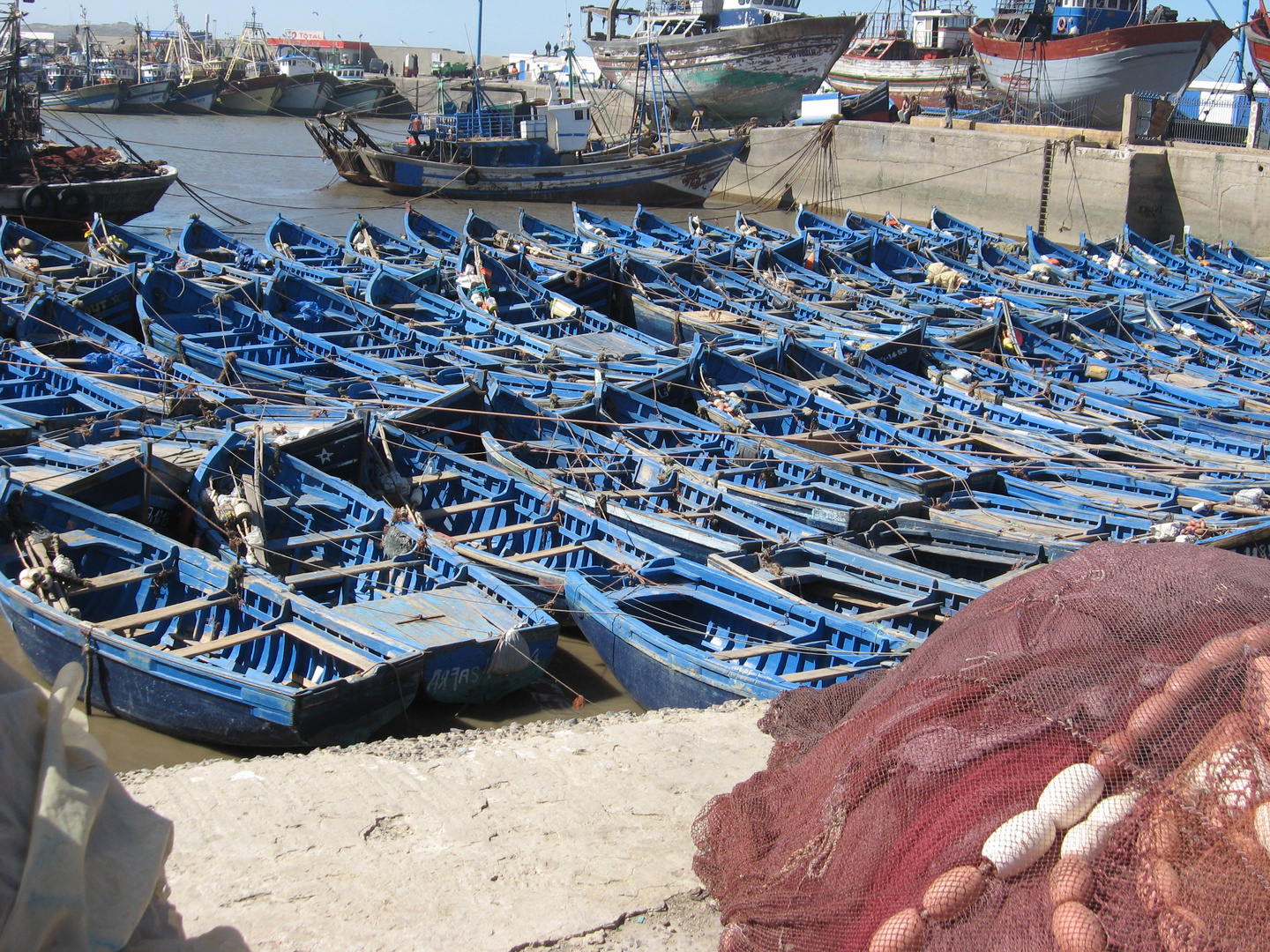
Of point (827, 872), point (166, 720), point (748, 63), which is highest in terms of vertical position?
point (748, 63)

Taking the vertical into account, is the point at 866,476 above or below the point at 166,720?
above

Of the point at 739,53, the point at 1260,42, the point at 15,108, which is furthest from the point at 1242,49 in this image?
the point at 15,108

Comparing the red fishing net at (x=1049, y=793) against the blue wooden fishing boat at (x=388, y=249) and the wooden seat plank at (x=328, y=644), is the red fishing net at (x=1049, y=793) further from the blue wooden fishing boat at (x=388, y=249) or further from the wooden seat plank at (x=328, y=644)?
the blue wooden fishing boat at (x=388, y=249)

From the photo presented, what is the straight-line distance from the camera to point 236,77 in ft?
255

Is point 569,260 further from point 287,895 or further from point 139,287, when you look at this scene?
point 287,895

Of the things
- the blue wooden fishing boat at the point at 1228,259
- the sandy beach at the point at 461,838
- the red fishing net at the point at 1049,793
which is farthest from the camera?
the blue wooden fishing boat at the point at 1228,259

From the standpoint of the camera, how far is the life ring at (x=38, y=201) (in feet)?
94.2

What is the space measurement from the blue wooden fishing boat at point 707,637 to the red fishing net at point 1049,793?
9.82ft

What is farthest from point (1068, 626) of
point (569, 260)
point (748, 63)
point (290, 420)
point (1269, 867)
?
point (748, 63)

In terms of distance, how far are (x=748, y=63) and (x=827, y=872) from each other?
2315 inches

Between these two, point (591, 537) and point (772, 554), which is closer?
point (772, 554)

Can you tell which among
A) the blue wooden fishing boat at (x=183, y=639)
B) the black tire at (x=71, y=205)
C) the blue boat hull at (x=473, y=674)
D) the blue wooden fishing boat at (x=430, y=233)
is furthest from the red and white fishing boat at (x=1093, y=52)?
the blue wooden fishing boat at (x=183, y=639)

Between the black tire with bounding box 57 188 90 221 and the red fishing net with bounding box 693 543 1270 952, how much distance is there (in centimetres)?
3010

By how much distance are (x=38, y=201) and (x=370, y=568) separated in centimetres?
2457
